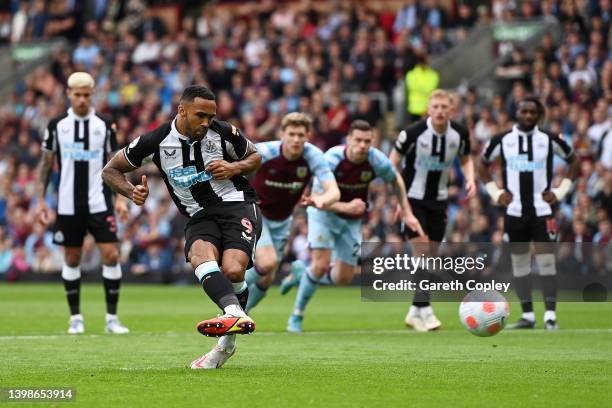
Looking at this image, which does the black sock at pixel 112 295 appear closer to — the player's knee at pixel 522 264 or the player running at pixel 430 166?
the player running at pixel 430 166

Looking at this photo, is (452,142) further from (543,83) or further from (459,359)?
(543,83)

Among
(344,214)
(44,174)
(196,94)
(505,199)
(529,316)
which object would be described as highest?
(196,94)

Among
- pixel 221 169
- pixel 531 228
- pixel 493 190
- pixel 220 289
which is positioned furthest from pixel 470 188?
pixel 220 289

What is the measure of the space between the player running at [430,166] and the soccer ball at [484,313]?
2.90m

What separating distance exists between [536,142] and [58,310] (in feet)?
25.5

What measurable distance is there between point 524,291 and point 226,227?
6.03m

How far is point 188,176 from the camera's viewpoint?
389 inches

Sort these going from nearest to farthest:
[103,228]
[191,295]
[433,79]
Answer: [103,228], [191,295], [433,79]

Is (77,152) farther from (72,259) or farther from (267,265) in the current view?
(267,265)

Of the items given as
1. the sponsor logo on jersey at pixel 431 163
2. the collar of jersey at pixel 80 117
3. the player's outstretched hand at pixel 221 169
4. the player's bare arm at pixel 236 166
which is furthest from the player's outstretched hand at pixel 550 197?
the player's outstretched hand at pixel 221 169

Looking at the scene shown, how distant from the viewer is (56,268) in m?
28.8

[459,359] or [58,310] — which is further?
[58,310]

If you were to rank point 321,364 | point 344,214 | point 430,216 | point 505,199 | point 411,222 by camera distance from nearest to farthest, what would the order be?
1. point 321,364
2. point 411,222
3. point 344,214
4. point 505,199
5. point 430,216

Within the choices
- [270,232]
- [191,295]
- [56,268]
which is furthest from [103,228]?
[56,268]
